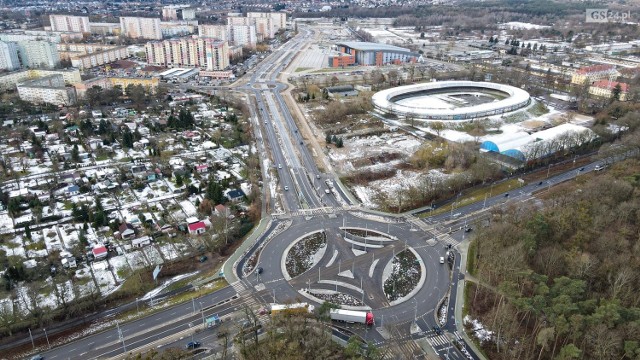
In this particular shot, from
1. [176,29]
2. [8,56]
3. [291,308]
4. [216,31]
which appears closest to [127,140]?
[291,308]

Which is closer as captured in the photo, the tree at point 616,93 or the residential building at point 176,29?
the tree at point 616,93

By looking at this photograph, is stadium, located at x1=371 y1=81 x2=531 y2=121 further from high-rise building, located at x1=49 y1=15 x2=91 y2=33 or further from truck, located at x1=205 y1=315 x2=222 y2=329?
high-rise building, located at x1=49 y1=15 x2=91 y2=33

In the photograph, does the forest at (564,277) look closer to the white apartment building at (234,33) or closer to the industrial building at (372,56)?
the industrial building at (372,56)

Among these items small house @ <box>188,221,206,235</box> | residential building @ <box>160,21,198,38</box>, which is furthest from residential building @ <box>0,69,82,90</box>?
small house @ <box>188,221,206,235</box>

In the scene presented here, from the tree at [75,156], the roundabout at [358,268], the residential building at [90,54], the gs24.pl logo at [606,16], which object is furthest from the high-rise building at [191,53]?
the gs24.pl logo at [606,16]

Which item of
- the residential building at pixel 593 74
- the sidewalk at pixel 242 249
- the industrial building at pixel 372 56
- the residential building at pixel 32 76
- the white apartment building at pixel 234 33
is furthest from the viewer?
the white apartment building at pixel 234 33

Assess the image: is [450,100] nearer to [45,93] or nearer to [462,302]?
[462,302]

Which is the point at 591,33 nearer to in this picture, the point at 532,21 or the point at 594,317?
the point at 532,21
